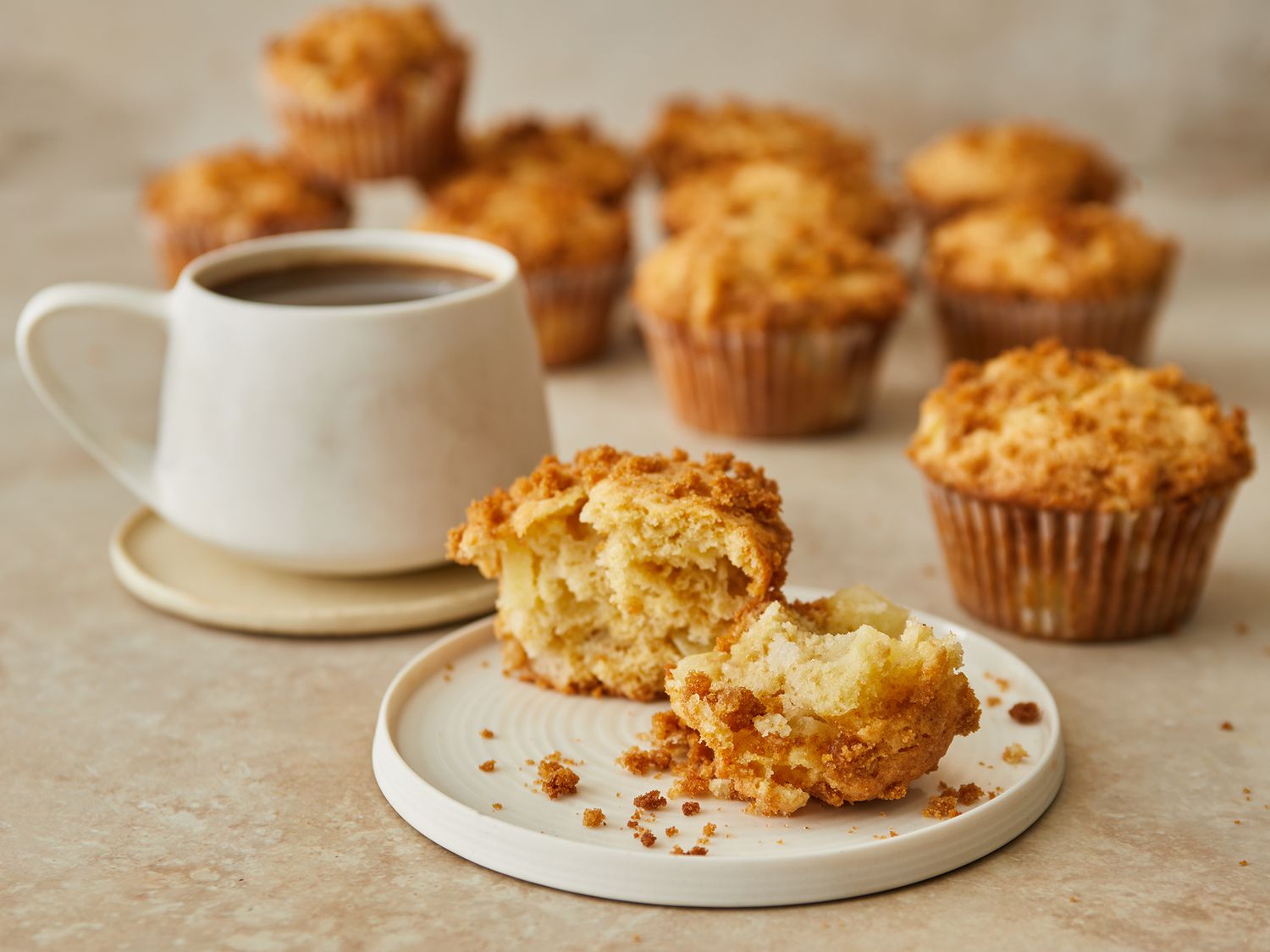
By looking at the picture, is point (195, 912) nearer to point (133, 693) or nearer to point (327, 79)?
point (133, 693)

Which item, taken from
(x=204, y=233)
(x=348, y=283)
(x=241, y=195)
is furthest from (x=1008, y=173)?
(x=348, y=283)

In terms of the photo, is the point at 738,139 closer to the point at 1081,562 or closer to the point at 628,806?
the point at 1081,562

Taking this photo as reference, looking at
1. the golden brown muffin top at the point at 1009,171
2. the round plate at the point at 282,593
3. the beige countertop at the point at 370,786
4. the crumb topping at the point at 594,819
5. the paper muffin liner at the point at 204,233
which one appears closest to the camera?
the beige countertop at the point at 370,786

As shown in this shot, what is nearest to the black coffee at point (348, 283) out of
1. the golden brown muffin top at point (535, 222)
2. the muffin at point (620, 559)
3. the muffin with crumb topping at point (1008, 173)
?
the muffin at point (620, 559)

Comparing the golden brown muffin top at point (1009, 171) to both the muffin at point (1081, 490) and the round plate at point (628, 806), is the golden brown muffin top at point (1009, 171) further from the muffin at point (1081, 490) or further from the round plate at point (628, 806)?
the round plate at point (628, 806)

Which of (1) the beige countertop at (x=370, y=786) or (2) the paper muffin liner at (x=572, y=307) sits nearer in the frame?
(1) the beige countertop at (x=370, y=786)

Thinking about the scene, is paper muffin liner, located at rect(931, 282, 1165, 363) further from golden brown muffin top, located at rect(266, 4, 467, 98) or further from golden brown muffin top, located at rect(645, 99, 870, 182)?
golden brown muffin top, located at rect(266, 4, 467, 98)
